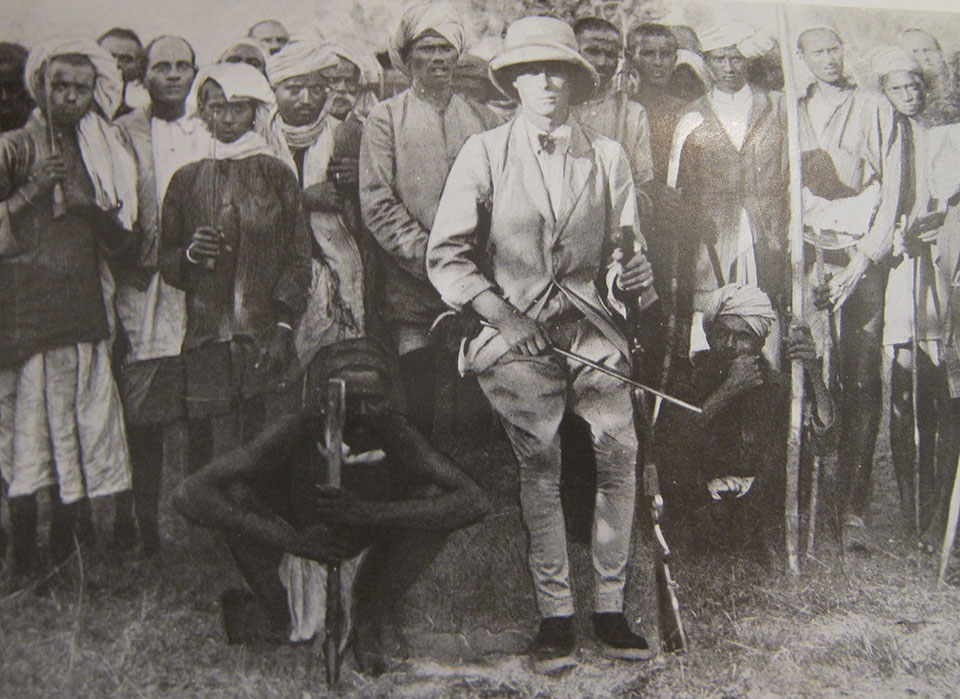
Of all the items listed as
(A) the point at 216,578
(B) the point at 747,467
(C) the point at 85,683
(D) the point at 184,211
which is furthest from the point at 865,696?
(D) the point at 184,211

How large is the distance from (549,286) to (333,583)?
1804 mm

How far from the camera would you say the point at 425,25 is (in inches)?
176

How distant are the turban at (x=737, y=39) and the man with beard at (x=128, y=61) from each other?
2.93 m

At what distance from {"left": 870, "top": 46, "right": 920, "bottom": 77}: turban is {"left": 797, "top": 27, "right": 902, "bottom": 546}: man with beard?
162mm

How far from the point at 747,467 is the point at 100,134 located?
3.74 m

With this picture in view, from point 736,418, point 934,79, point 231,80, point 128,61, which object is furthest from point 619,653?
point 128,61

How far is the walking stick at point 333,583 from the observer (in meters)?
4.16

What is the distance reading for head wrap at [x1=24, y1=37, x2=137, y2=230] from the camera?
4.30m

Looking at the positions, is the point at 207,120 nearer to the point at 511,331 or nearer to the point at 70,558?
the point at 511,331

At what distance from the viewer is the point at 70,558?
421cm

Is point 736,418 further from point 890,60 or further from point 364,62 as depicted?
point 364,62

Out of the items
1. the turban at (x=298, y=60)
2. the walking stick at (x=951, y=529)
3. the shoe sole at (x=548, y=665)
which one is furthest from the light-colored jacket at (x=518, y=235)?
the walking stick at (x=951, y=529)

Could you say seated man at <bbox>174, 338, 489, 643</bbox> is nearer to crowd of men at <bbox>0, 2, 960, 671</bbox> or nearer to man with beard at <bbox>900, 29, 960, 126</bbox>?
crowd of men at <bbox>0, 2, 960, 671</bbox>

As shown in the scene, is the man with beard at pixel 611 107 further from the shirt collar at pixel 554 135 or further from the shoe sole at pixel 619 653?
the shoe sole at pixel 619 653
